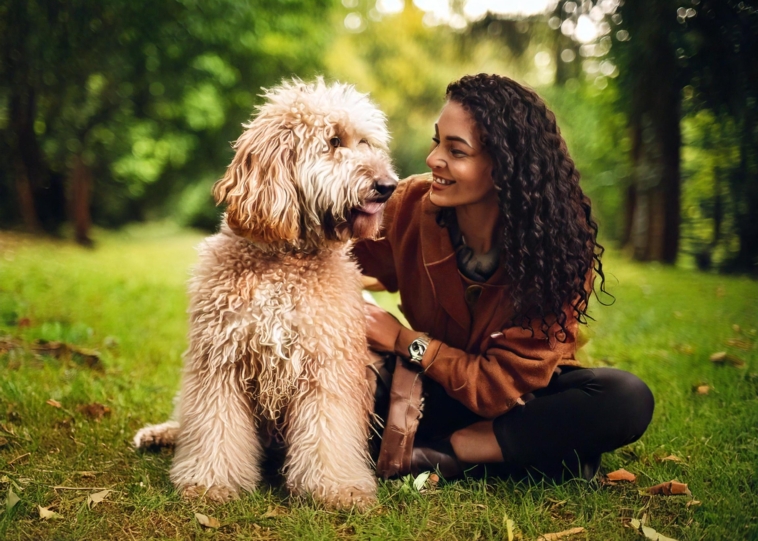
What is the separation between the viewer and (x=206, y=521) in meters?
2.18

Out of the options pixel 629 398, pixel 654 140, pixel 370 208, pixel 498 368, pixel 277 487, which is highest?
pixel 654 140

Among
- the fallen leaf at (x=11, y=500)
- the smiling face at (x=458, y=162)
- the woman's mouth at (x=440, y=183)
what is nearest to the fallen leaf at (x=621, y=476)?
the smiling face at (x=458, y=162)

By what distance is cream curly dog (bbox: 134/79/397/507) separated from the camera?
7.57 feet

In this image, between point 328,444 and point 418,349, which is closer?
point 328,444

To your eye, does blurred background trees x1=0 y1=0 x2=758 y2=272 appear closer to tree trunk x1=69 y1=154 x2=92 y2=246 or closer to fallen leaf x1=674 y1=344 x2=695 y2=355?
tree trunk x1=69 y1=154 x2=92 y2=246

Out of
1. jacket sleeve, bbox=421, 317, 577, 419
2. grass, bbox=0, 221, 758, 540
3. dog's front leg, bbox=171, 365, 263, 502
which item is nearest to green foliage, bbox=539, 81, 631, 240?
grass, bbox=0, 221, 758, 540

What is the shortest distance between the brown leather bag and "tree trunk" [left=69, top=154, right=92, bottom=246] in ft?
30.0

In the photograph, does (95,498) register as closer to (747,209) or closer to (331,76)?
(331,76)

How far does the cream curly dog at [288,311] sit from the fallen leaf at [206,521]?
5.0 inches

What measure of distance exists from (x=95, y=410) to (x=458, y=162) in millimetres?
2197

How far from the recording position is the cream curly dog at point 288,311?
231 centimetres

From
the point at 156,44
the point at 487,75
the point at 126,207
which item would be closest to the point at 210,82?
the point at 156,44

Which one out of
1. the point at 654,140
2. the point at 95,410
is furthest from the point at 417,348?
the point at 654,140

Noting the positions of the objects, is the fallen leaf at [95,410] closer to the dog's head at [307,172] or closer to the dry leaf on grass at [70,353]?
the dry leaf on grass at [70,353]
